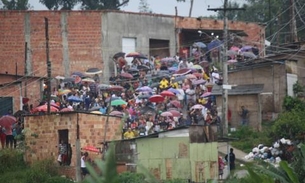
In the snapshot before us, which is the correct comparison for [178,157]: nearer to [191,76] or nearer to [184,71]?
[191,76]

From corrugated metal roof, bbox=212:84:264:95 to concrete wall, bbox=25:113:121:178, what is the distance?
21.6ft

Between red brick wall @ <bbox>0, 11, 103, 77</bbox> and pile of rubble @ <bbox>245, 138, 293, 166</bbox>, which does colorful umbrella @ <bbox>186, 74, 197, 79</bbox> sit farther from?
red brick wall @ <bbox>0, 11, 103, 77</bbox>

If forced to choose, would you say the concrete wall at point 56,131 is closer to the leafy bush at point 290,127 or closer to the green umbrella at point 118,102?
the green umbrella at point 118,102

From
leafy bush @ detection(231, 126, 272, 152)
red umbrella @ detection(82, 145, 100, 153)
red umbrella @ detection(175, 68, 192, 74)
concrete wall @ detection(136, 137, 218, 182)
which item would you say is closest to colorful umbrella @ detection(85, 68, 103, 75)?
red umbrella @ detection(175, 68, 192, 74)

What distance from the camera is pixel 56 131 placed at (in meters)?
27.8

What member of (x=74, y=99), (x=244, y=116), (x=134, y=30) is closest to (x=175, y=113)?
(x=74, y=99)

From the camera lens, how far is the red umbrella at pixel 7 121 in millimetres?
27922

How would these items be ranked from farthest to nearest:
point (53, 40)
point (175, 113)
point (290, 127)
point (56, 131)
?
point (53, 40) → point (175, 113) → point (56, 131) → point (290, 127)

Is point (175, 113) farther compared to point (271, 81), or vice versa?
point (271, 81)

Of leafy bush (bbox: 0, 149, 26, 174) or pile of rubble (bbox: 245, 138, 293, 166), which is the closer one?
pile of rubble (bbox: 245, 138, 293, 166)

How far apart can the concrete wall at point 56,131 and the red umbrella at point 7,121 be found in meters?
0.53

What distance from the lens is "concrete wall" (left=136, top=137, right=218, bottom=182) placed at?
79.8ft

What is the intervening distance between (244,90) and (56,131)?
9493 millimetres

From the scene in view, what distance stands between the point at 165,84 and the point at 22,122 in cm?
693
